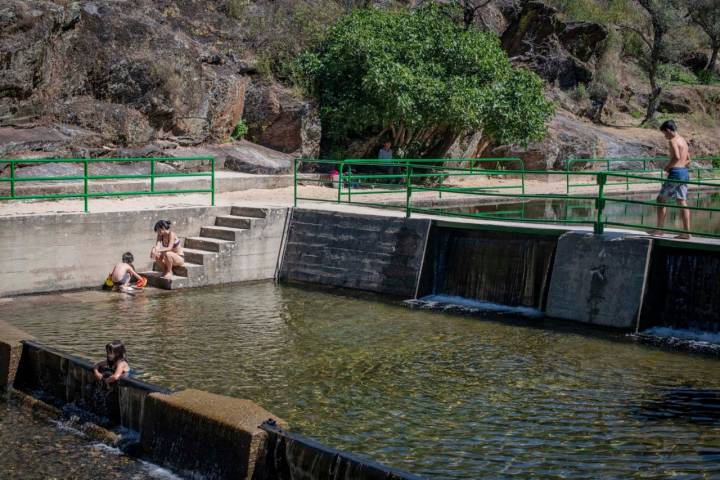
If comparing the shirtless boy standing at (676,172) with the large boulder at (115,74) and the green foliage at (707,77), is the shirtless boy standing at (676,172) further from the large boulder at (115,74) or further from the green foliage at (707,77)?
the green foliage at (707,77)

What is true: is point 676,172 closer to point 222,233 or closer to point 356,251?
point 356,251

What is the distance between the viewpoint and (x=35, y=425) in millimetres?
10859

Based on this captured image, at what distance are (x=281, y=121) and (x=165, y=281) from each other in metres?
11.5

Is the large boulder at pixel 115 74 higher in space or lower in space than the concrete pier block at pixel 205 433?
higher

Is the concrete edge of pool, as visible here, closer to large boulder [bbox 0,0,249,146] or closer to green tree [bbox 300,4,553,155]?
large boulder [bbox 0,0,249,146]

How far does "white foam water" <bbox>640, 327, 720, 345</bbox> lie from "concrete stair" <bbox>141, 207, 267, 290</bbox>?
8.74m

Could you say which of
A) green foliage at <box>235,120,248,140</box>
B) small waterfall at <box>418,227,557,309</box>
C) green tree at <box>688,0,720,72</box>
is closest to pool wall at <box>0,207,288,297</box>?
small waterfall at <box>418,227,557,309</box>

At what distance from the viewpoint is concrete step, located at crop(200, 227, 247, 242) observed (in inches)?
775

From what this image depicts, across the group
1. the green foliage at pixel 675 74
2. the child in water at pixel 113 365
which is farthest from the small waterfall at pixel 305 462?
the green foliage at pixel 675 74

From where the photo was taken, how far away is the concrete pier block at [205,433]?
8703 mm

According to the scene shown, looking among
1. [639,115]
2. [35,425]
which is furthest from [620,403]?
[639,115]

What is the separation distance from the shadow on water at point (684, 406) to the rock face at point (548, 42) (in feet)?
106

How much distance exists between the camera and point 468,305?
57.3ft

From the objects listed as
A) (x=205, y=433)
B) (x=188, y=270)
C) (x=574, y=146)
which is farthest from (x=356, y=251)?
(x=574, y=146)
